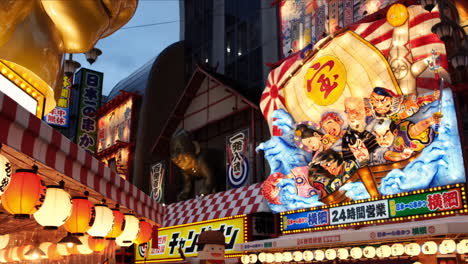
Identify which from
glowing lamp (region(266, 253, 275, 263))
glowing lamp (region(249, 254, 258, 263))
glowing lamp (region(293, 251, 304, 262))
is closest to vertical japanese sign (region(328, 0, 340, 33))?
glowing lamp (region(293, 251, 304, 262))

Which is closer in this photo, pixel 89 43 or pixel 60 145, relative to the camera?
pixel 89 43

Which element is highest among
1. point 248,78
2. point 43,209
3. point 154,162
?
point 248,78

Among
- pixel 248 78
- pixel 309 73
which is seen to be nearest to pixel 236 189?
pixel 309 73

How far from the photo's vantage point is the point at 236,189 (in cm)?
1750

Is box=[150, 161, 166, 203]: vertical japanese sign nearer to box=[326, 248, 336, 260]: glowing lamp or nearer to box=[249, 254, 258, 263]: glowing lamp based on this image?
box=[249, 254, 258, 263]: glowing lamp

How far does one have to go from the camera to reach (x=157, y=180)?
2311cm

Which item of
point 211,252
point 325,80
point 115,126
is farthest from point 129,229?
point 115,126

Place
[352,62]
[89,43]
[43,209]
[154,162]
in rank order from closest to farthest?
1. [89,43]
2. [43,209]
3. [352,62]
4. [154,162]

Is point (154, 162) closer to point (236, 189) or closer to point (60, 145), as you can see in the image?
point (236, 189)

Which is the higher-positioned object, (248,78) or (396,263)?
(248,78)

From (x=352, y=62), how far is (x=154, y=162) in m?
12.5

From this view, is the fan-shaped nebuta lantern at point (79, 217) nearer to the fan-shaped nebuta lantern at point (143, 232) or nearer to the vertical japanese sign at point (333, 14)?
the fan-shaped nebuta lantern at point (143, 232)

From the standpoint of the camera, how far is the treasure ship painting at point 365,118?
1204 cm

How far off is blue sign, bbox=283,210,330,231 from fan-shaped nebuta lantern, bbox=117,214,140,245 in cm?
583
